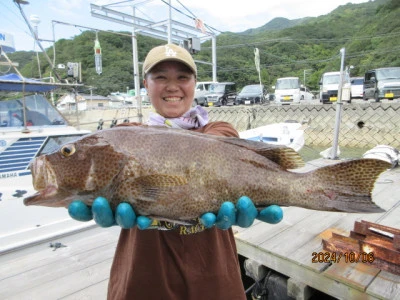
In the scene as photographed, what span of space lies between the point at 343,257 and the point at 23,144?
520 cm

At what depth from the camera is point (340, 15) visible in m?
87.5

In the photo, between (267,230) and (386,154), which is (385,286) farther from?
(386,154)

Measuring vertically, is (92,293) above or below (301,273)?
below

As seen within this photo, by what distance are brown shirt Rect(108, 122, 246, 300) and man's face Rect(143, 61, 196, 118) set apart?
86 centimetres

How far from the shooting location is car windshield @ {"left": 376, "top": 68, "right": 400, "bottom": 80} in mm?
17594

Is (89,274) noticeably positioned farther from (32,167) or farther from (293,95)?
(293,95)

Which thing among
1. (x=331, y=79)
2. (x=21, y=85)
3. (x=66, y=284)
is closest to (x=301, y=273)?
(x=66, y=284)

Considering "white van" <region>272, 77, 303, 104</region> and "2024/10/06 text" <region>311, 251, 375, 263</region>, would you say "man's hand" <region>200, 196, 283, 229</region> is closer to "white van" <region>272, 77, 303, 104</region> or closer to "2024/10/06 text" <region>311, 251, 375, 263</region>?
"2024/10/06 text" <region>311, 251, 375, 263</region>

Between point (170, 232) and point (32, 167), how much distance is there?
0.91 meters

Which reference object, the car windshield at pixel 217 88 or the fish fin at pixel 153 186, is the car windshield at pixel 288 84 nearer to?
the car windshield at pixel 217 88

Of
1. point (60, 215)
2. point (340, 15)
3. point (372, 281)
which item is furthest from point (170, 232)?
point (340, 15)

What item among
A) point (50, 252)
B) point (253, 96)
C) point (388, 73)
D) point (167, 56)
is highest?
point (388, 73)

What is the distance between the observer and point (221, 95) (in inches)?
969

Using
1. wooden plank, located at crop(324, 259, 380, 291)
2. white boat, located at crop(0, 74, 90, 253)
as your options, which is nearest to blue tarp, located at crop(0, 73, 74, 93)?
white boat, located at crop(0, 74, 90, 253)
